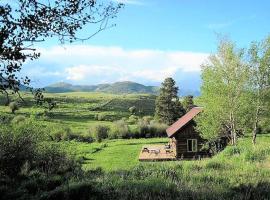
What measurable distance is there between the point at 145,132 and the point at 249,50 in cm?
4530

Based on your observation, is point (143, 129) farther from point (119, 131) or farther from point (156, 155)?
point (156, 155)

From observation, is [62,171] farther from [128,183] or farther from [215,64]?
[215,64]

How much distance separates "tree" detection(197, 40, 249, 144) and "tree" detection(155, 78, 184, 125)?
36.9 metres

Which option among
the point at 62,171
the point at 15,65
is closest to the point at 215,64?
the point at 62,171

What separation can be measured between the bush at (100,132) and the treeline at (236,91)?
38854 millimetres

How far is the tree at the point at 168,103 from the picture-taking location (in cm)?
8131

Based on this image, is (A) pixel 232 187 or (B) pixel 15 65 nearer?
(B) pixel 15 65

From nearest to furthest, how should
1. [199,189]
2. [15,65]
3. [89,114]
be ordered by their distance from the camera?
[15,65] < [199,189] < [89,114]

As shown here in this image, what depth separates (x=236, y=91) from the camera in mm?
42375

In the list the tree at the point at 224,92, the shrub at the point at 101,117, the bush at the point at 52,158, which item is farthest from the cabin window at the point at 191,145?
the shrub at the point at 101,117

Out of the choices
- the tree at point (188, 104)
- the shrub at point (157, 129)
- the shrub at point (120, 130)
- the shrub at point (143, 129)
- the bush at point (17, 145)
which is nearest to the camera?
the bush at point (17, 145)

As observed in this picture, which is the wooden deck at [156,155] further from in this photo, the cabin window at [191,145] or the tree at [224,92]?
the tree at [224,92]

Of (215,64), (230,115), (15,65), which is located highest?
(215,64)

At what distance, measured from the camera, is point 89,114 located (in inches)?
4624
